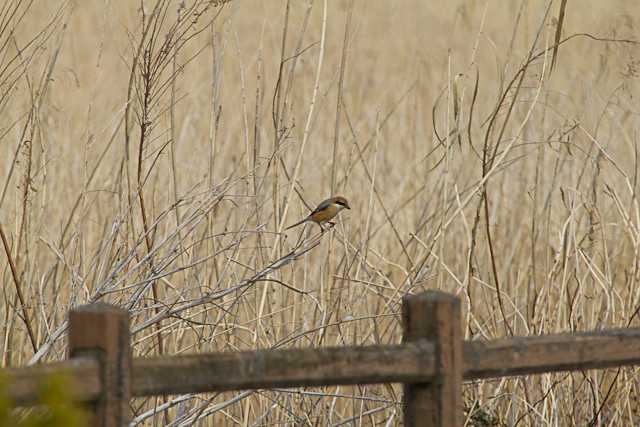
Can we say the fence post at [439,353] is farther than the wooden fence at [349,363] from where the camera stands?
Yes

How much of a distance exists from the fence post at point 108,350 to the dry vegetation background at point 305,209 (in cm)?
67

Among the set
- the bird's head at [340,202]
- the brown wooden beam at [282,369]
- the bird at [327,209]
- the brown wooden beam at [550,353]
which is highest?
the bird's head at [340,202]

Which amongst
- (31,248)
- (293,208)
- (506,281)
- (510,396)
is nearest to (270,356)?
(510,396)

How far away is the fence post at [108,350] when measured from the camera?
158 centimetres

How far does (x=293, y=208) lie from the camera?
4.31 meters

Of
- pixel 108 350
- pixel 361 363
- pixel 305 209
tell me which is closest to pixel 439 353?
pixel 361 363

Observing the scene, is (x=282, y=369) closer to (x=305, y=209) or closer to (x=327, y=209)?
(x=327, y=209)

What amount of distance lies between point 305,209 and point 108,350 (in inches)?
108

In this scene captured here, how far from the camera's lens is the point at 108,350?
1577 mm

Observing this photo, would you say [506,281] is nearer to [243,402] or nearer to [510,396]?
[510,396]

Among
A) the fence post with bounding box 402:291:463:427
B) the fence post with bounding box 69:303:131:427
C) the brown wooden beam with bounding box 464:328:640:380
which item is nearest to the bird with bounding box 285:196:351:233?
the brown wooden beam with bounding box 464:328:640:380

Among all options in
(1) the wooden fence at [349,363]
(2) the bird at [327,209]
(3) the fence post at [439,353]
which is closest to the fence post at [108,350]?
(1) the wooden fence at [349,363]

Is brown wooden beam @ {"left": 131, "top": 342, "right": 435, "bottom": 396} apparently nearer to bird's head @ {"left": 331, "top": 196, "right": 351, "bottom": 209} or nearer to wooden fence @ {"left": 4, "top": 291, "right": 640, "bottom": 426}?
wooden fence @ {"left": 4, "top": 291, "right": 640, "bottom": 426}

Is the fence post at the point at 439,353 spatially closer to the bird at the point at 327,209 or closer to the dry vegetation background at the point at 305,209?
the dry vegetation background at the point at 305,209
